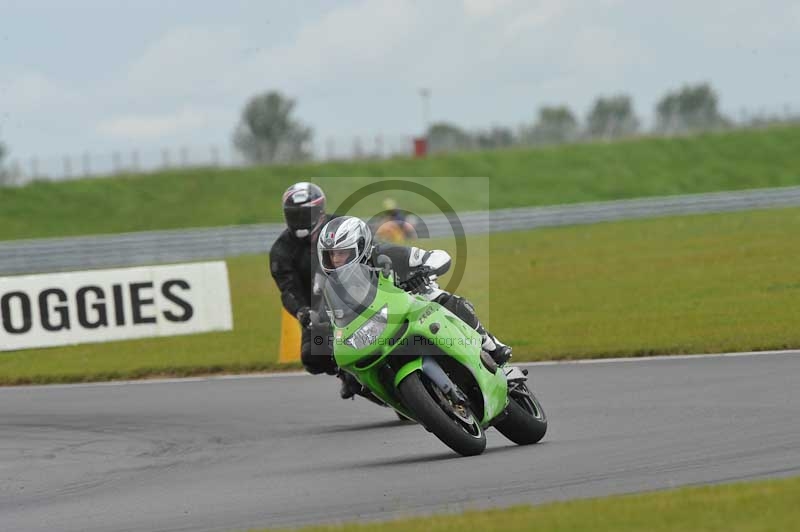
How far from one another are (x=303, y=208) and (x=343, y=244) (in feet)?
8.77

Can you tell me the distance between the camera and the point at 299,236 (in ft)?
37.2

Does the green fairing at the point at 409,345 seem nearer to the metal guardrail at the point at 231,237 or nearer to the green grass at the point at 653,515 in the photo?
the green grass at the point at 653,515

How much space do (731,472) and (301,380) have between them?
792 centimetres

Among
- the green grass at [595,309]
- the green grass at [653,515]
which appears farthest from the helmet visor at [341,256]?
the green grass at [595,309]

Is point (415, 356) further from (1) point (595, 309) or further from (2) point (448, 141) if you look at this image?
(2) point (448, 141)

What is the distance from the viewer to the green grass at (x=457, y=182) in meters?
55.8

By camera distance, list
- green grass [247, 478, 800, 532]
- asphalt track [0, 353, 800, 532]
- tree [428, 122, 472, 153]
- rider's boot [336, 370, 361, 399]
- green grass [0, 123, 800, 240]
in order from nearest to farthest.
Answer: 1. green grass [247, 478, 800, 532]
2. asphalt track [0, 353, 800, 532]
3. rider's boot [336, 370, 361, 399]
4. green grass [0, 123, 800, 240]
5. tree [428, 122, 472, 153]

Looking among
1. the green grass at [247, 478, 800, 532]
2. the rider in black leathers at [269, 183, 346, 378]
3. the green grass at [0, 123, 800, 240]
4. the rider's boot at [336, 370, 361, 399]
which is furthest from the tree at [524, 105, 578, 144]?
the green grass at [247, 478, 800, 532]

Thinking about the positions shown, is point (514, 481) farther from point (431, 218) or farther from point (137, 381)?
point (431, 218)

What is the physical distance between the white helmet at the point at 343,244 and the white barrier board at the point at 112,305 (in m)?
10.2

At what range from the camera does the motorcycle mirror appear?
343 inches

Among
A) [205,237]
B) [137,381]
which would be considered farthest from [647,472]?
[205,237]

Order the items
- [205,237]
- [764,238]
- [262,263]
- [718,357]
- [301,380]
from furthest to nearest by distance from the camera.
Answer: [205,237] < [262,263] < [764,238] < [301,380] < [718,357]

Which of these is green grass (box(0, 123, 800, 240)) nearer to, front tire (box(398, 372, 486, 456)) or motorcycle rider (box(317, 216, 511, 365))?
motorcycle rider (box(317, 216, 511, 365))
